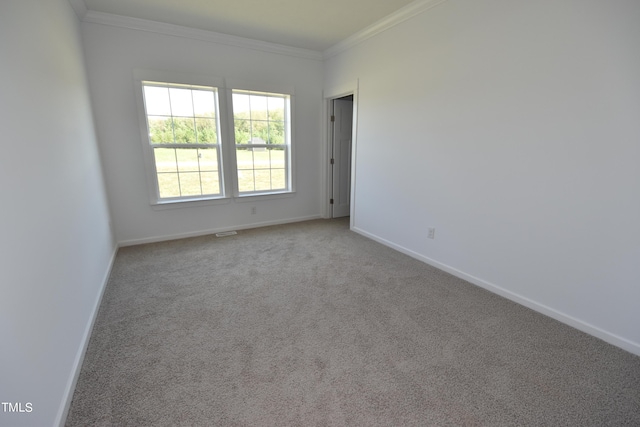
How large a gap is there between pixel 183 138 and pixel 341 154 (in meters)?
2.49

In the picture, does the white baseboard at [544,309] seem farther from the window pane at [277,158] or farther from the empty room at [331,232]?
the window pane at [277,158]

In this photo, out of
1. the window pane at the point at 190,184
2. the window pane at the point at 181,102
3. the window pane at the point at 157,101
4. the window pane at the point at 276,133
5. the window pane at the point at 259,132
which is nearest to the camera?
the window pane at the point at 157,101

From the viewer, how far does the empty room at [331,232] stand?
55.5 inches

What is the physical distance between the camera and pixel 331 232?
4285 millimetres

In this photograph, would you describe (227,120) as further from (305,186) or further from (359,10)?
(359,10)

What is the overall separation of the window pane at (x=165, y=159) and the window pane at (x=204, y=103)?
63 centimetres

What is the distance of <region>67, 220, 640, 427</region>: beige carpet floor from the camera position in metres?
1.39

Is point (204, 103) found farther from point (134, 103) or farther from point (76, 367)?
point (76, 367)

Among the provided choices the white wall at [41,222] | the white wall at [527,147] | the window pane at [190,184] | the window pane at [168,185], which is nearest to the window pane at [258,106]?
the window pane at [190,184]

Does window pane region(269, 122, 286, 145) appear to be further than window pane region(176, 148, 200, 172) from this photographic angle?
Yes

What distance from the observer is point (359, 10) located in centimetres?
296

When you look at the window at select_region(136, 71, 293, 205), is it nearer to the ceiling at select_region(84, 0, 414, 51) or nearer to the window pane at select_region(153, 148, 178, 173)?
the window pane at select_region(153, 148, 178, 173)

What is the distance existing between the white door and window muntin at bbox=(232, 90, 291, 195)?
2.67 ft

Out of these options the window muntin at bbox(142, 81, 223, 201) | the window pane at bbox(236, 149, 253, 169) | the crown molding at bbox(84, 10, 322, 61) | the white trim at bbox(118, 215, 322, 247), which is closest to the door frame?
the white trim at bbox(118, 215, 322, 247)
